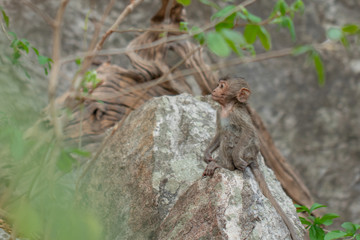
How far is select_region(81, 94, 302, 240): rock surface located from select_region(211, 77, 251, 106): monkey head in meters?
Answer: 0.66

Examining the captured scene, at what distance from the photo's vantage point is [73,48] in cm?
1021

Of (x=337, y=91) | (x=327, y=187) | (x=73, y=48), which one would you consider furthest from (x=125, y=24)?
(x=327, y=187)

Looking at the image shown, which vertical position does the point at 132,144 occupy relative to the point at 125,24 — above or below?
below

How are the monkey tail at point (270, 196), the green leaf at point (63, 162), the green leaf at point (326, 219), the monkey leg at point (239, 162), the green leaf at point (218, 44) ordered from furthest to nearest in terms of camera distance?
the green leaf at point (326, 219), the monkey leg at point (239, 162), the monkey tail at point (270, 196), the green leaf at point (63, 162), the green leaf at point (218, 44)

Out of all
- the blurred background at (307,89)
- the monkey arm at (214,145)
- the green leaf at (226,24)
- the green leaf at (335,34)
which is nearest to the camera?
the green leaf at (335,34)

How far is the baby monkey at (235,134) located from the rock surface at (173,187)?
0.12m

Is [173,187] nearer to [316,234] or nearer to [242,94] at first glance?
[242,94]

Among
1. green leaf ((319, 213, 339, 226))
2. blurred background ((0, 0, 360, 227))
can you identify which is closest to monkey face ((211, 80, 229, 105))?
green leaf ((319, 213, 339, 226))

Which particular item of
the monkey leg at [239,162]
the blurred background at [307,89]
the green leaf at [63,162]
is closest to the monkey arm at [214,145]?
the monkey leg at [239,162]

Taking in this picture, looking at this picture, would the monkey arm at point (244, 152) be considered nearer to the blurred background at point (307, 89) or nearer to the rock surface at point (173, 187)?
the rock surface at point (173, 187)

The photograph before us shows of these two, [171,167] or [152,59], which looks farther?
[152,59]

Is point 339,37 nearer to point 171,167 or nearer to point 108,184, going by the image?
point 171,167

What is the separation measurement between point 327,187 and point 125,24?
5.90 meters

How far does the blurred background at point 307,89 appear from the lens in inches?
398
